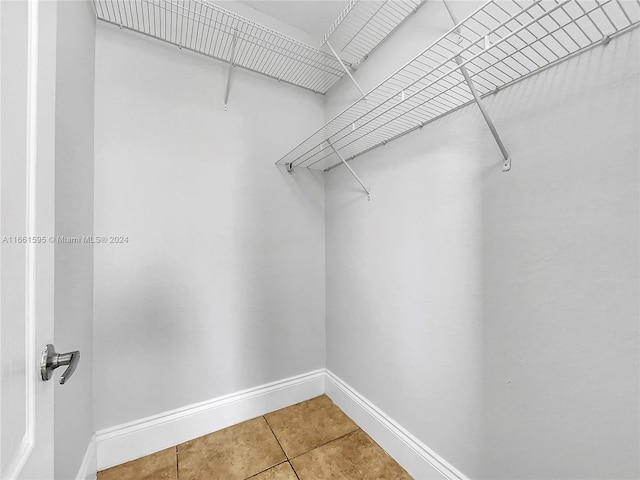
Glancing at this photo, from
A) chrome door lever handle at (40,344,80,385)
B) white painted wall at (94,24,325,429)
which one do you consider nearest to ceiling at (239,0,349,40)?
white painted wall at (94,24,325,429)

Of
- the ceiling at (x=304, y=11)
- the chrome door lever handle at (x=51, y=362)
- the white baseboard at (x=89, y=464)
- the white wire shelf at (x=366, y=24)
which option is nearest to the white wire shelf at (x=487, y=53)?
the white wire shelf at (x=366, y=24)

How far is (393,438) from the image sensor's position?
3.93 ft

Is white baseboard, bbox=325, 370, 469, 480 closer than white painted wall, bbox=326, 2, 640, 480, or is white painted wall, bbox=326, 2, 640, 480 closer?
white painted wall, bbox=326, 2, 640, 480

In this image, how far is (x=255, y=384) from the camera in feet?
4.89

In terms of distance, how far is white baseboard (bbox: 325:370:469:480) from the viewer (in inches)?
39.9

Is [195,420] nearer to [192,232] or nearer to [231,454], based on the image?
[231,454]

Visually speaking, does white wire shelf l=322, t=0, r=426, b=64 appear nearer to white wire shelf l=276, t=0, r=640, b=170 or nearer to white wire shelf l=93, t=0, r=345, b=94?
white wire shelf l=93, t=0, r=345, b=94

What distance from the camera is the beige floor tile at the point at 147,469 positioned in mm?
1110

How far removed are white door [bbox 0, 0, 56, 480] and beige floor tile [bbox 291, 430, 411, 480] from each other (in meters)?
1.00

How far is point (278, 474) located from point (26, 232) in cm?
131

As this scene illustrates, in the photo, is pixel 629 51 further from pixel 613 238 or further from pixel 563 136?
pixel 613 238

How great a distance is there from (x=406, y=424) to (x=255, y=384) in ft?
2.79

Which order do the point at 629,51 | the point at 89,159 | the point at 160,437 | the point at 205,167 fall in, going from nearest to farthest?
the point at 629,51 → the point at 89,159 → the point at 160,437 → the point at 205,167

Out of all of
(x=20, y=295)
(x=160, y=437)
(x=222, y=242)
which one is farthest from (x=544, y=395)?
(x=160, y=437)
